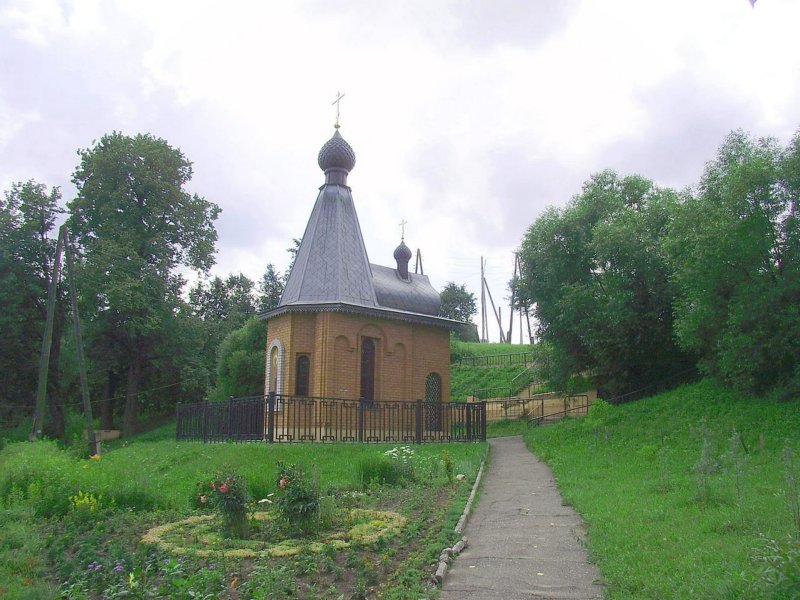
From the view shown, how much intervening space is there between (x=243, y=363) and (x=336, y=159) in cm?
1094

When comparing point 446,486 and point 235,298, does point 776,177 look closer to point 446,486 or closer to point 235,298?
point 446,486

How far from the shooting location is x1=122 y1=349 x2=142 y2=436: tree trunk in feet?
98.9

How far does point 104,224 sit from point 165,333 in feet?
17.7

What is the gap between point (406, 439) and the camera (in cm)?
1609

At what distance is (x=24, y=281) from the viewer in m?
28.4

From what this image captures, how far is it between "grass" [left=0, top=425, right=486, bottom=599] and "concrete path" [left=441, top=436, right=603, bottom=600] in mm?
319

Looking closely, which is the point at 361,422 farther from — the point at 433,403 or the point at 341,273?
the point at 341,273

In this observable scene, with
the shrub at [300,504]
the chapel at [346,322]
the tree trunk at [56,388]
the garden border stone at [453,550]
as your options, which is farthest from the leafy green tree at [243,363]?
the shrub at [300,504]

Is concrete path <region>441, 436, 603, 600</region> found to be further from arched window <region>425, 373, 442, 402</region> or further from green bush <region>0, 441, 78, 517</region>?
arched window <region>425, 373, 442, 402</region>

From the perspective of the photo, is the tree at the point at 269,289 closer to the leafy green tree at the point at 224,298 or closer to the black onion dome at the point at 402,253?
the leafy green tree at the point at 224,298

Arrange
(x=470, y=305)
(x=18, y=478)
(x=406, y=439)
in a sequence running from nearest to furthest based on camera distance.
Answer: (x=18, y=478), (x=406, y=439), (x=470, y=305)

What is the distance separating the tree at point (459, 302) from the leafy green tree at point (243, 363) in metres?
27.7

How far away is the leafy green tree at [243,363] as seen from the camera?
2866 centimetres

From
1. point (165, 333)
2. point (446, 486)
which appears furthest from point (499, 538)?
point (165, 333)
